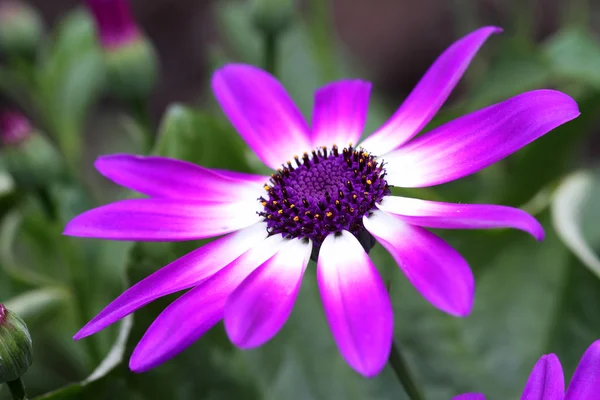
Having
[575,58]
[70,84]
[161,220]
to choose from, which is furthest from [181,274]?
[70,84]

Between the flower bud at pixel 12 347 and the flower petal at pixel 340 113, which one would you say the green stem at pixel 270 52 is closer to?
the flower petal at pixel 340 113

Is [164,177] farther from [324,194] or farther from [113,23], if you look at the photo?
[113,23]

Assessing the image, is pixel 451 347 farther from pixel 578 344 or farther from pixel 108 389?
pixel 108 389

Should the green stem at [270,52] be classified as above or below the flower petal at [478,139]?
above

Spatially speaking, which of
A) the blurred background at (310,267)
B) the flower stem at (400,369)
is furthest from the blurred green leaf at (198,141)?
the flower stem at (400,369)

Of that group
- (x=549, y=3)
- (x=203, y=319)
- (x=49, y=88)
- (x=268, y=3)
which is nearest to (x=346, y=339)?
(x=203, y=319)
